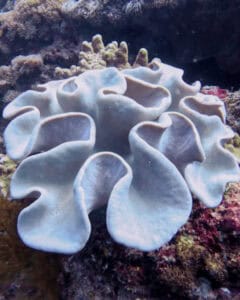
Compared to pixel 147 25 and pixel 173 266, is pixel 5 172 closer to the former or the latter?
pixel 173 266

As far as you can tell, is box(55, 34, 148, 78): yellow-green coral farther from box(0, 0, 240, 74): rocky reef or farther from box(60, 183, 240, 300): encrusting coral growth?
box(60, 183, 240, 300): encrusting coral growth

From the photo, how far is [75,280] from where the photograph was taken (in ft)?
6.81

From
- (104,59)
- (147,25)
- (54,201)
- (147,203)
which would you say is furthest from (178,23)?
(54,201)

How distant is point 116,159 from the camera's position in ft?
6.47

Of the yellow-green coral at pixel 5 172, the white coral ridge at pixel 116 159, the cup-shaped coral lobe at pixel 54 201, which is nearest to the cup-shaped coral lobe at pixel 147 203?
the white coral ridge at pixel 116 159

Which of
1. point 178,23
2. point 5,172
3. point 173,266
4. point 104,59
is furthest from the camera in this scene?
point 178,23

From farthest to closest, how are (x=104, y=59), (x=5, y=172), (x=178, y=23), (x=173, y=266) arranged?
(x=178, y=23) < (x=104, y=59) < (x=5, y=172) < (x=173, y=266)

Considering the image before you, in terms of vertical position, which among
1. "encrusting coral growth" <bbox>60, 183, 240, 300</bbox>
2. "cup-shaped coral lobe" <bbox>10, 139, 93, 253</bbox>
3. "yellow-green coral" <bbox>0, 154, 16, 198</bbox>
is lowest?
"yellow-green coral" <bbox>0, 154, 16, 198</bbox>

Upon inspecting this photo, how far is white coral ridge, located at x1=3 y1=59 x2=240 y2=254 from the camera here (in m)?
1.77

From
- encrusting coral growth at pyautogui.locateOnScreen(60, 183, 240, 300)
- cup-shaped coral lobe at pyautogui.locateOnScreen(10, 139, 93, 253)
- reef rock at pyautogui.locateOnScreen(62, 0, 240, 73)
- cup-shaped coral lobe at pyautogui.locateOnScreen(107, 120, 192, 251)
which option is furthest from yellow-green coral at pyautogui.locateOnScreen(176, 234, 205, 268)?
reef rock at pyautogui.locateOnScreen(62, 0, 240, 73)

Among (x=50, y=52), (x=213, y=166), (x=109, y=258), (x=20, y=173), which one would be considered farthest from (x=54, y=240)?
(x=50, y=52)

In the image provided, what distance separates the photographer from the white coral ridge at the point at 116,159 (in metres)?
1.77

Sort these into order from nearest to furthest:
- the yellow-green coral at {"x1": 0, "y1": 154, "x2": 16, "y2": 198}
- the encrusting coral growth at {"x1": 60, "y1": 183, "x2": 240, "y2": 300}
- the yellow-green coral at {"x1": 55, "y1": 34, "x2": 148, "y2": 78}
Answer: the encrusting coral growth at {"x1": 60, "y1": 183, "x2": 240, "y2": 300} < the yellow-green coral at {"x1": 0, "y1": 154, "x2": 16, "y2": 198} < the yellow-green coral at {"x1": 55, "y1": 34, "x2": 148, "y2": 78}

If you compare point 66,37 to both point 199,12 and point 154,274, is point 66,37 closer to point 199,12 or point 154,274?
point 199,12
